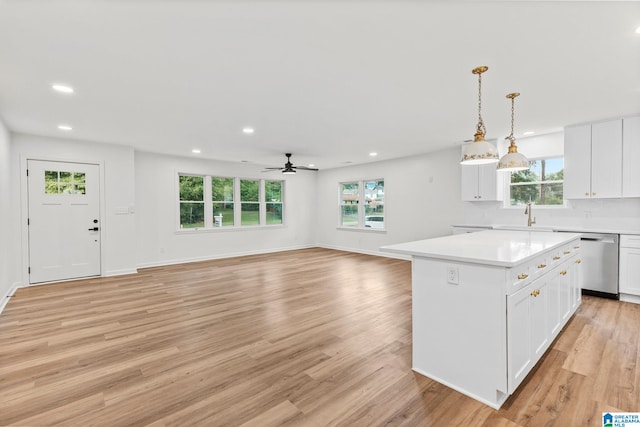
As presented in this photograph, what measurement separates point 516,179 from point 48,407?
22.5ft

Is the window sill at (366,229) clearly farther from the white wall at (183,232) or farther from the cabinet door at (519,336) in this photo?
the cabinet door at (519,336)

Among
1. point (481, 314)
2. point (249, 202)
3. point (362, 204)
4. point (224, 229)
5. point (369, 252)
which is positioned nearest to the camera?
point (481, 314)

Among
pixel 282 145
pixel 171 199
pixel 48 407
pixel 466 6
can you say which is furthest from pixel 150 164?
pixel 466 6

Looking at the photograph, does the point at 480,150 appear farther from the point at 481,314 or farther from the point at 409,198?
the point at 409,198

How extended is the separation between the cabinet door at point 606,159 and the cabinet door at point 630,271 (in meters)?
0.85

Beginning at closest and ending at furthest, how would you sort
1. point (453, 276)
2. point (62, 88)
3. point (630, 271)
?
point (453, 276) < point (62, 88) < point (630, 271)

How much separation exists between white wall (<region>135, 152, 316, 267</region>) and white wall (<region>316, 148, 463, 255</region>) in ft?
4.85

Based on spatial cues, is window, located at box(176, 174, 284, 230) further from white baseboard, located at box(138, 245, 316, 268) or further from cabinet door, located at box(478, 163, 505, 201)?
cabinet door, located at box(478, 163, 505, 201)

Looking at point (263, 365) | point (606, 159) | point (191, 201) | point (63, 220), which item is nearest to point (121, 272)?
point (63, 220)

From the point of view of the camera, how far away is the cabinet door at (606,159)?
4266mm

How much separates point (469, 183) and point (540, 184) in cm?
113

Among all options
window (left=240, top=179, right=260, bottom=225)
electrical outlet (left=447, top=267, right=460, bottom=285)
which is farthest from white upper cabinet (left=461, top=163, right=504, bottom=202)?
window (left=240, top=179, right=260, bottom=225)

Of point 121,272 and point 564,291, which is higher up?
point 564,291

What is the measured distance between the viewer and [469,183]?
580 centimetres
